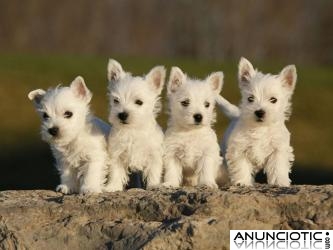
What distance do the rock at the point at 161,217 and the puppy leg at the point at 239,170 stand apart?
0.92m

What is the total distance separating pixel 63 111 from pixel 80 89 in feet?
1.73

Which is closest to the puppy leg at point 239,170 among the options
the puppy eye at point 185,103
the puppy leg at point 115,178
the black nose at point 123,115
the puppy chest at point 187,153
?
the puppy chest at point 187,153

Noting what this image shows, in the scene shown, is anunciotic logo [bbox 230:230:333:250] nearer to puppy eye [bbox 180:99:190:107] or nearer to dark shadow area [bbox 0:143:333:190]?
puppy eye [bbox 180:99:190:107]

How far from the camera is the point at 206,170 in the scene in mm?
13125

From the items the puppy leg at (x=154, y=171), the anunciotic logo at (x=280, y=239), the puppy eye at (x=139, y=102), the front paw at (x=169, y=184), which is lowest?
the anunciotic logo at (x=280, y=239)

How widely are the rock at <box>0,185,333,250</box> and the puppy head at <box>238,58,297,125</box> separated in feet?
3.85

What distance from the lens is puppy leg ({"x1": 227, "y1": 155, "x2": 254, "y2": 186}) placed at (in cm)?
1336

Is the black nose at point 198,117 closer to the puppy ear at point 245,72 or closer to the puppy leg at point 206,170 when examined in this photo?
the puppy leg at point 206,170

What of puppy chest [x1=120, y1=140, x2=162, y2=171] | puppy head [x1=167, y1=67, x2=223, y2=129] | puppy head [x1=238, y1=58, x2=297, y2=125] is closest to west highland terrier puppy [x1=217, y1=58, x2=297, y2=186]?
puppy head [x1=238, y1=58, x2=297, y2=125]

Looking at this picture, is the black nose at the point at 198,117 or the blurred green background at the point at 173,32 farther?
the blurred green background at the point at 173,32

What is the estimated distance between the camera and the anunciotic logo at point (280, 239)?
35.6ft

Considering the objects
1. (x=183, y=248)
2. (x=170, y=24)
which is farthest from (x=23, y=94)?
(x=170, y=24)

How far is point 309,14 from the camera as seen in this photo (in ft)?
241

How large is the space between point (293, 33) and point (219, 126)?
39.0m
